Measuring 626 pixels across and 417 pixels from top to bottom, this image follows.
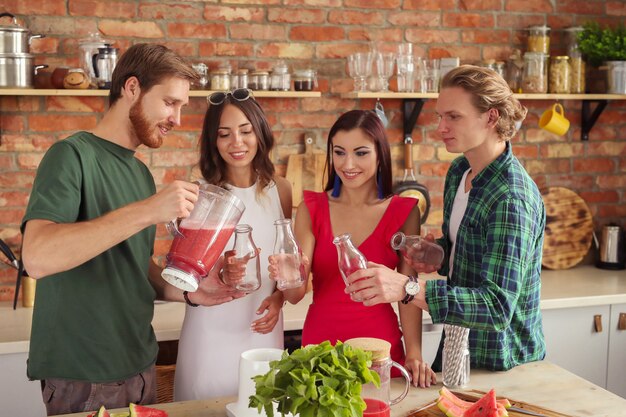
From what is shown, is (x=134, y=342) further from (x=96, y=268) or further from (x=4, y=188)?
(x=4, y=188)

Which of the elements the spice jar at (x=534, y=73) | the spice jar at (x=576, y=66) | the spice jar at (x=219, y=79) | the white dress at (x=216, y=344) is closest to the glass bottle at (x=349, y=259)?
the white dress at (x=216, y=344)

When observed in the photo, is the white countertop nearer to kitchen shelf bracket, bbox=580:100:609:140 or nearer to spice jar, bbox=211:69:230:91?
kitchen shelf bracket, bbox=580:100:609:140

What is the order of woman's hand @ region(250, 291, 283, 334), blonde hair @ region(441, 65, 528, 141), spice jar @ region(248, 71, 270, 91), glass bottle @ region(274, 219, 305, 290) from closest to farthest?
1. glass bottle @ region(274, 219, 305, 290)
2. blonde hair @ region(441, 65, 528, 141)
3. woman's hand @ region(250, 291, 283, 334)
4. spice jar @ region(248, 71, 270, 91)

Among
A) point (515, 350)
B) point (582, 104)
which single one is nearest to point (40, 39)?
point (515, 350)

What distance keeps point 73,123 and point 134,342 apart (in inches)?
59.0

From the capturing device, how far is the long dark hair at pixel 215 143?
8.22 ft

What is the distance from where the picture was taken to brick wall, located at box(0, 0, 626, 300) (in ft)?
10.9

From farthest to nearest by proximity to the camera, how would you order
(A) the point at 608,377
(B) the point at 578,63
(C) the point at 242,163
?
1. (B) the point at 578,63
2. (A) the point at 608,377
3. (C) the point at 242,163

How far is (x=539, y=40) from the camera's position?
A: 3822mm

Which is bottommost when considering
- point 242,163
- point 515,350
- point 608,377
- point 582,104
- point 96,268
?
point 608,377

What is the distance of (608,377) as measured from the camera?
3.56 meters

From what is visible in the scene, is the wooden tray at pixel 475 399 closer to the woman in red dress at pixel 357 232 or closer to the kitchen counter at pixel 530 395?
the kitchen counter at pixel 530 395

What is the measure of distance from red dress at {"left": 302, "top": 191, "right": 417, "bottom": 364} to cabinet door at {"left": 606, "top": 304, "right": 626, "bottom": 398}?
1495 mm

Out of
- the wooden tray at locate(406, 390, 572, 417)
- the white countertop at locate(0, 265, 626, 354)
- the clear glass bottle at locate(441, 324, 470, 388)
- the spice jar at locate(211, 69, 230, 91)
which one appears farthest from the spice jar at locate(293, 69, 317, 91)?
the wooden tray at locate(406, 390, 572, 417)
